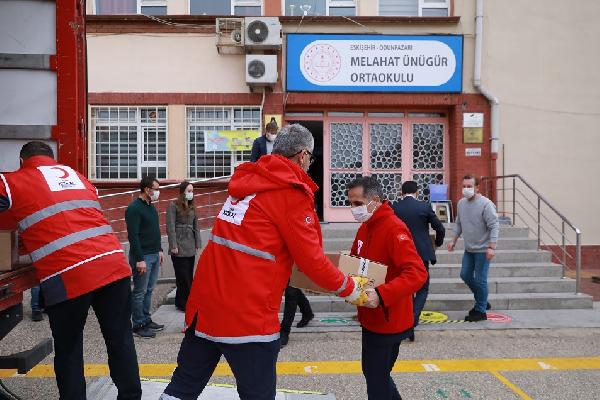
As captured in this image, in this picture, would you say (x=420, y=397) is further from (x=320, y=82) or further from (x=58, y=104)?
(x=320, y=82)

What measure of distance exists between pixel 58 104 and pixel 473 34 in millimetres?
9253

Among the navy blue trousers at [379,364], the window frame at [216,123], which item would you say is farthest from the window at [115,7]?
the navy blue trousers at [379,364]

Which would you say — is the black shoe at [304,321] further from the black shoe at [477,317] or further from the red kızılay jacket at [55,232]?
the red kızılay jacket at [55,232]

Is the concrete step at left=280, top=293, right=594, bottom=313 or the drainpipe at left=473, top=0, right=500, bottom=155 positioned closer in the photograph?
the concrete step at left=280, top=293, right=594, bottom=313

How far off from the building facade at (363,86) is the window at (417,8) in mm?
253

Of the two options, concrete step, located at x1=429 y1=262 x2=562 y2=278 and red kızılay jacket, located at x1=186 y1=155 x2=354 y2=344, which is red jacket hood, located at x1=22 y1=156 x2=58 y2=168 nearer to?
red kızılay jacket, located at x1=186 y1=155 x2=354 y2=344

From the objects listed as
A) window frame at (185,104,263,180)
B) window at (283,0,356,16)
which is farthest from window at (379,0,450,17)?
window frame at (185,104,263,180)

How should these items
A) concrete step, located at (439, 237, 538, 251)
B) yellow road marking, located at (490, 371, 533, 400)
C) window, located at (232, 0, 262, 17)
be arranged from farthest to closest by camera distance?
window, located at (232, 0, 262, 17)
concrete step, located at (439, 237, 538, 251)
yellow road marking, located at (490, 371, 533, 400)

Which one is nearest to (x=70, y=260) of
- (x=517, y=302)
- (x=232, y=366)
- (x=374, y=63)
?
(x=232, y=366)

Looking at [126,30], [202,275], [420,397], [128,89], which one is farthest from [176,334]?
[126,30]

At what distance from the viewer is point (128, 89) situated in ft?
36.8

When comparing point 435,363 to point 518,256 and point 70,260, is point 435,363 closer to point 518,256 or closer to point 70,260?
point 70,260

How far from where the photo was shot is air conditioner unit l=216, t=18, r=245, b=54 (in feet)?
Result: 35.9

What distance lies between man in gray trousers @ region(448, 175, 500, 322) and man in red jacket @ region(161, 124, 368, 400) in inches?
187
